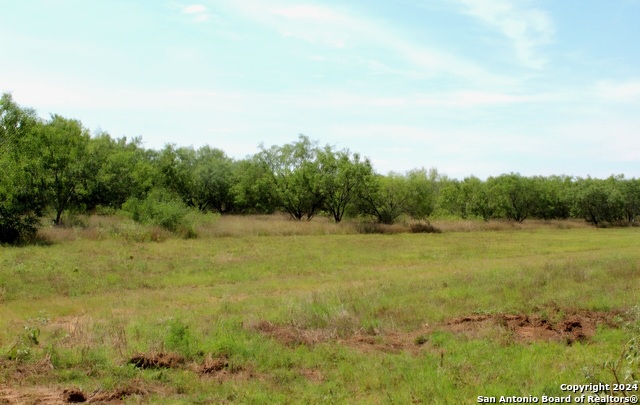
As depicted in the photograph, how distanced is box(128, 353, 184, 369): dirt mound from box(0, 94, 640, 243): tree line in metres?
23.5

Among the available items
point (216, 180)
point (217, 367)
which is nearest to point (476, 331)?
point (217, 367)

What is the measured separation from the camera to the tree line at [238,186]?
33469 millimetres

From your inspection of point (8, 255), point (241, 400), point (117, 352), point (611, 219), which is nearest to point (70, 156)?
point (8, 255)

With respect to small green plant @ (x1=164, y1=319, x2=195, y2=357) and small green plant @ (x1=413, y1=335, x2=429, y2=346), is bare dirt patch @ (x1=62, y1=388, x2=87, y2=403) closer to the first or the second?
small green plant @ (x1=164, y1=319, x2=195, y2=357)

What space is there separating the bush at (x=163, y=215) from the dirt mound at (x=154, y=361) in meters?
28.2

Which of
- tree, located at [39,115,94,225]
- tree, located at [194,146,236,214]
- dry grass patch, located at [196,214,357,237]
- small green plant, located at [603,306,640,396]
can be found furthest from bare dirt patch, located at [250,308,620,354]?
tree, located at [194,146,236,214]

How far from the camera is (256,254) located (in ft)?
92.9

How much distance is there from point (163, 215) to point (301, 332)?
2779 cm

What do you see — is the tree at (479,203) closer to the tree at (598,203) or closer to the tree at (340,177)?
the tree at (598,203)

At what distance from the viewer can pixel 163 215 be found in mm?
36062

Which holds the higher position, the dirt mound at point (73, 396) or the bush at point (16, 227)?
the bush at point (16, 227)

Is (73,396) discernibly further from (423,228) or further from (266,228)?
(423,228)

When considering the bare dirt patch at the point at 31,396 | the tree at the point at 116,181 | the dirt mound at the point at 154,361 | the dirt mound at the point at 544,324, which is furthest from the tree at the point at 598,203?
the bare dirt patch at the point at 31,396

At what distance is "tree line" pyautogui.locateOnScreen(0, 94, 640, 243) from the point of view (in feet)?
110
